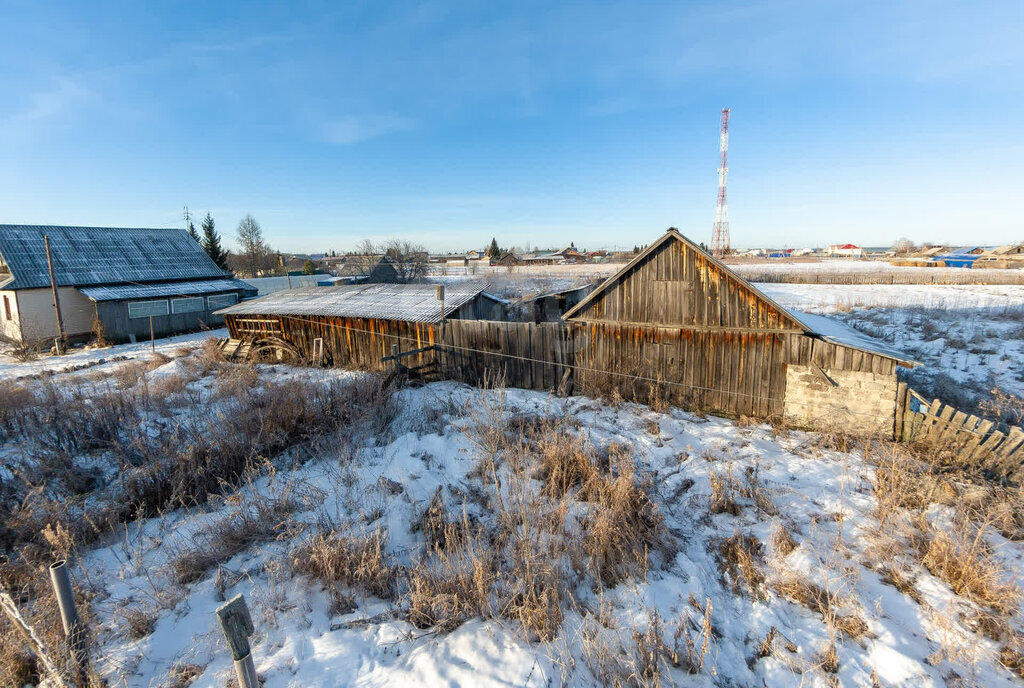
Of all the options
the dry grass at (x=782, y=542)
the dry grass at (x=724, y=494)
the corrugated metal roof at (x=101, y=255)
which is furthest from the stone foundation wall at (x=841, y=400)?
the corrugated metal roof at (x=101, y=255)

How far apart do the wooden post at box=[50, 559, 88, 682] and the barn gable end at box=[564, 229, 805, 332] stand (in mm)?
10576

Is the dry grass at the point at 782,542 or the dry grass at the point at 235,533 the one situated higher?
the dry grass at the point at 235,533

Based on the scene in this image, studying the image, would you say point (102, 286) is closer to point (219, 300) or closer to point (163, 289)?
point (163, 289)

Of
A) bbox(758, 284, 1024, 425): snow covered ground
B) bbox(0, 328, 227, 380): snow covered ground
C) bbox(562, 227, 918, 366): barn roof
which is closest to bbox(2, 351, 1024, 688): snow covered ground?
bbox(562, 227, 918, 366): barn roof

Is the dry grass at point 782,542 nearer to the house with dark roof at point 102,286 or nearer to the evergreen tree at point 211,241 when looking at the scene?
the house with dark roof at point 102,286

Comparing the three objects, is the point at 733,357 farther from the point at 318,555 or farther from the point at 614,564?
the point at 318,555

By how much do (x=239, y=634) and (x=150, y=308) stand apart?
3013cm

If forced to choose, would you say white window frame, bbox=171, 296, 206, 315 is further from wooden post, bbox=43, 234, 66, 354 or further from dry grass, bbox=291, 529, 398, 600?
dry grass, bbox=291, 529, 398, 600

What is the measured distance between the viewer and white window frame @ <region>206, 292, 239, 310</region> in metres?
27.8

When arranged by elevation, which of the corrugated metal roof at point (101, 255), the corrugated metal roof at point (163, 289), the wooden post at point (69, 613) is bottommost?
the wooden post at point (69, 613)

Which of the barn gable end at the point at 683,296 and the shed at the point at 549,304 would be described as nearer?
the barn gable end at the point at 683,296

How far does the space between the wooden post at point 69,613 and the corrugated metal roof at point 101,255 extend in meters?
29.0

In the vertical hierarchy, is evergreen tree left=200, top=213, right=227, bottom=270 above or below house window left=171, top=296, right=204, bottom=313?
above

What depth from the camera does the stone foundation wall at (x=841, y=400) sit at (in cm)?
855
